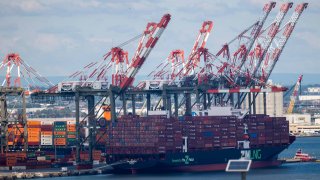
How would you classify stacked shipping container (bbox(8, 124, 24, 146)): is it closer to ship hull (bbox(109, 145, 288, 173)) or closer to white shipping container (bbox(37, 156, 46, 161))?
white shipping container (bbox(37, 156, 46, 161))

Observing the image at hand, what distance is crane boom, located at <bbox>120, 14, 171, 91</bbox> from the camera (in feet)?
345

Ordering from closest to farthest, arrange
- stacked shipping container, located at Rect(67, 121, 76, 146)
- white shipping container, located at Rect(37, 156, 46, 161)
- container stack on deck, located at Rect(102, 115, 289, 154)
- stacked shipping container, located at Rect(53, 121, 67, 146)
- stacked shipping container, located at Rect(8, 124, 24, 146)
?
container stack on deck, located at Rect(102, 115, 289, 154) < white shipping container, located at Rect(37, 156, 46, 161) < stacked shipping container, located at Rect(8, 124, 24, 146) < stacked shipping container, located at Rect(53, 121, 67, 146) < stacked shipping container, located at Rect(67, 121, 76, 146)

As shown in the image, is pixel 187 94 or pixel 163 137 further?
pixel 187 94

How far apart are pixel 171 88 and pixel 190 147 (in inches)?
464

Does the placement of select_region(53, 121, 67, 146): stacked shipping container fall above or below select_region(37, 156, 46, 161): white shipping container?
above

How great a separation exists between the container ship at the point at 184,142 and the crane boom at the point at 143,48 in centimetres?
461

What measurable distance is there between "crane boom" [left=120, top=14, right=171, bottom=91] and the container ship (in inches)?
182

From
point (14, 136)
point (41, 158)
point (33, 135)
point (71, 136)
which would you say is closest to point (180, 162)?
point (41, 158)

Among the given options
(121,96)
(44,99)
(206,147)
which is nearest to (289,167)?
(206,147)

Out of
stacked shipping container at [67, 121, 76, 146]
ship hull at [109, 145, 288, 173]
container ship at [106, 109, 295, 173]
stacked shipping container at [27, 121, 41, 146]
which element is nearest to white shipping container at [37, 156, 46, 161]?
stacked shipping container at [67, 121, 76, 146]

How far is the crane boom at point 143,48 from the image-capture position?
105250 mm

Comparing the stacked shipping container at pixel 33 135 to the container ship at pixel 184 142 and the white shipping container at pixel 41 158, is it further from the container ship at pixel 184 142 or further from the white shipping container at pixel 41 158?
the container ship at pixel 184 142

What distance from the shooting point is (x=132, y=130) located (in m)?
100

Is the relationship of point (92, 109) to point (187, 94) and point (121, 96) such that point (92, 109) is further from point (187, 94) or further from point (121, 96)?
point (187, 94)
